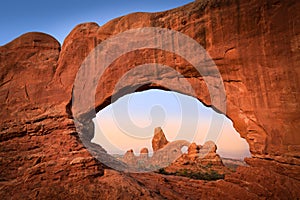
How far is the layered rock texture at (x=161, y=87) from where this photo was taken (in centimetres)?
1405

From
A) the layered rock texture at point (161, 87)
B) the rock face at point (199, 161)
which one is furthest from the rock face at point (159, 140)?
the layered rock texture at point (161, 87)

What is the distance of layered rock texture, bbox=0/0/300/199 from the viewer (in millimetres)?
14047

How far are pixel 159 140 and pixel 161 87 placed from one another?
46.7m

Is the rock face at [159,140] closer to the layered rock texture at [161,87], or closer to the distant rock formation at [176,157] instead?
the distant rock formation at [176,157]

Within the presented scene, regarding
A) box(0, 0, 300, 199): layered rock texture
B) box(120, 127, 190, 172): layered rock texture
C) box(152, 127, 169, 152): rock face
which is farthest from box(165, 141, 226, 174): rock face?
box(0, 0, 300, 199): layered rock texture

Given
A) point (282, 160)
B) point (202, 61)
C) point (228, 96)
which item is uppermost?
point (202, 61)

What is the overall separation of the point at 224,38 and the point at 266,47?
2.49m

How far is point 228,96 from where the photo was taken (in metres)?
16.3

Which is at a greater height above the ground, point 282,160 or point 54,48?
point 54,48

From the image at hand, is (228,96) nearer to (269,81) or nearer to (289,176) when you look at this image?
(269,81)

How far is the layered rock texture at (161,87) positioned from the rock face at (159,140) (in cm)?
4282

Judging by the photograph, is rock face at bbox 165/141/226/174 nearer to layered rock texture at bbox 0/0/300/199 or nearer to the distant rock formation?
the distant rock formation

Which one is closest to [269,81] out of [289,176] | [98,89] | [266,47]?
[266,47]

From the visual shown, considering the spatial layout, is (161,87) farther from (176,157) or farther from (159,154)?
(159,154)
